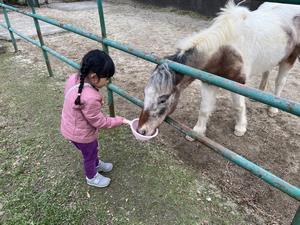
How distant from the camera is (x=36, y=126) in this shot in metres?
2.98

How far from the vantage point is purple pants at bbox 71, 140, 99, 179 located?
198 centimetres

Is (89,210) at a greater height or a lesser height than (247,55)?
lesser

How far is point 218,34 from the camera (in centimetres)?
224

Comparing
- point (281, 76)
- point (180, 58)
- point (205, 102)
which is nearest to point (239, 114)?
point (205, 102)

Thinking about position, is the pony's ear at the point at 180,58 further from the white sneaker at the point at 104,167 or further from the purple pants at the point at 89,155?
the white sneaker at the point at 104,167

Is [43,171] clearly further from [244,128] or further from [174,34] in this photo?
[174,34]

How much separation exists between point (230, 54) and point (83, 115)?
139 centimetres

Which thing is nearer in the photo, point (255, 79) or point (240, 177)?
point (240, 177)

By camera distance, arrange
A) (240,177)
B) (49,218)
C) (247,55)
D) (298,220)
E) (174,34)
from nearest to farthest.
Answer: (298,220)
(49,218)
(240,177)
(247,55)
(174,34)

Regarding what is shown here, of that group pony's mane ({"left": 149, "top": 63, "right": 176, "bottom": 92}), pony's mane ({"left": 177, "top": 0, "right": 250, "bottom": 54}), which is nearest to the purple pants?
pony's mane ({"left": 149, "top": 63, "right": 176, "bottom": 92})

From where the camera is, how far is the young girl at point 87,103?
1.66m

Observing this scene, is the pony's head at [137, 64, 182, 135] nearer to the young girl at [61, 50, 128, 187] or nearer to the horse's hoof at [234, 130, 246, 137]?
the young girl at [61, 50, 128, 187]

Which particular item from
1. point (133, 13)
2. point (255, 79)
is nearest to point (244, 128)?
point (255, 79)

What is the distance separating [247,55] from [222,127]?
86 cm
